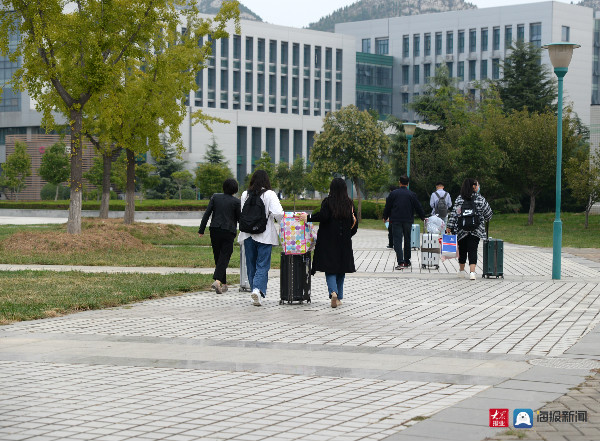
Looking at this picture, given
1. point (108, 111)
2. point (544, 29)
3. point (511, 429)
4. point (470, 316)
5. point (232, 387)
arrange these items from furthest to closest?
1. point (544, 29)
2. point (108, 111)
3. point (470, 316)
4. point (232, 387)
5. point (511, 429)

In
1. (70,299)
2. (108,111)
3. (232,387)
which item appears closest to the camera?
(232,387)

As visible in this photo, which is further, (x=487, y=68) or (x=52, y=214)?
(x=487, y=68)

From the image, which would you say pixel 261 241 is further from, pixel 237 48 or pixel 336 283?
pixel 237 48

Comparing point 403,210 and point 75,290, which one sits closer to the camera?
point 75,290

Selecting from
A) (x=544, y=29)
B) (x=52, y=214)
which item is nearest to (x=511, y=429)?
(x=52, y=214)

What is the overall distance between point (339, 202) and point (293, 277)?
1.18 meters

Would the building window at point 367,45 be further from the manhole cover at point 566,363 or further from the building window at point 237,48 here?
the manhole cover at point 566,363

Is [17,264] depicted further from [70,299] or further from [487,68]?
[487,68]

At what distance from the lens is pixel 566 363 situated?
25.9ft

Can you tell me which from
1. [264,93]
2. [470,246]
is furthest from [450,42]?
[470,246]

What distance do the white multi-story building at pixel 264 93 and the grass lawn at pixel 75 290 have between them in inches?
2742

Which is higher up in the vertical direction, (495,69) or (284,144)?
(495,69)

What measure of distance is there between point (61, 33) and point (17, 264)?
6.09 meters

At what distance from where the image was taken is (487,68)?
328ft
